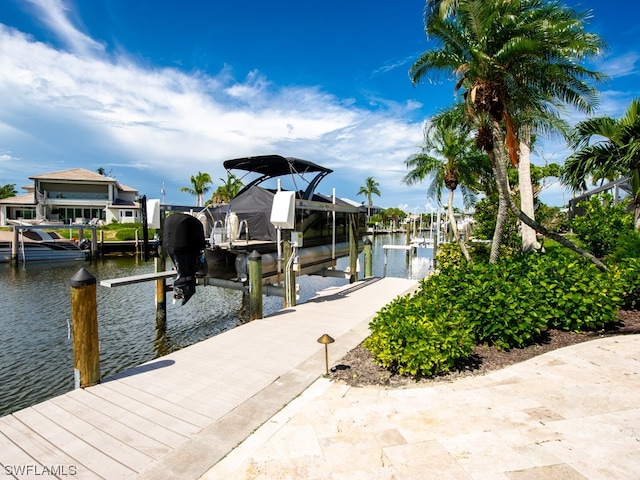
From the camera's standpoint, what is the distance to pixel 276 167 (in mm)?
14727

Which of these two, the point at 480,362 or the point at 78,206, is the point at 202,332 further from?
the point at 78,206

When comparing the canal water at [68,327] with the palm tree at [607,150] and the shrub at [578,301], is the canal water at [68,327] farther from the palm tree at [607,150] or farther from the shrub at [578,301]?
the palm tree at [607,150]

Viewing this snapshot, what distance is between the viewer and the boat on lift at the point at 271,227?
962 centimetres

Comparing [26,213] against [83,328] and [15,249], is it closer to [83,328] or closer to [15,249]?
[15,249]

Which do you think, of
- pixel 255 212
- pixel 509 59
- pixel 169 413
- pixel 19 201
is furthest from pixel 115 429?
pixel 19 201

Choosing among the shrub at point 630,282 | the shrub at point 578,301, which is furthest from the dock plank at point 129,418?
the shrub at point 630,282

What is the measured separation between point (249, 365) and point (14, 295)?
15214 mm

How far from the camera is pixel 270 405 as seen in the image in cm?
427

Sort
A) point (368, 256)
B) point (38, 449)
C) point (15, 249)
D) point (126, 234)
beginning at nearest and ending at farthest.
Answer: point (38, 449)
point (368, 256)
point (15, 249)
point (126, 234)

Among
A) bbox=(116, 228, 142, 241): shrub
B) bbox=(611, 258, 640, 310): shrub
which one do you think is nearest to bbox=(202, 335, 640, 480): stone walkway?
bbox=(611, 258, 640, 310): shrub

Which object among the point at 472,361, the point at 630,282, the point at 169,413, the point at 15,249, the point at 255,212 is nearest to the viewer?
the point at 169,413

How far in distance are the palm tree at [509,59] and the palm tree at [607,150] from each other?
3.57ft

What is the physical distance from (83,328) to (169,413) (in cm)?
183

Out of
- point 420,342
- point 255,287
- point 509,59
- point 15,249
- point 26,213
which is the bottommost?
point 420,342
